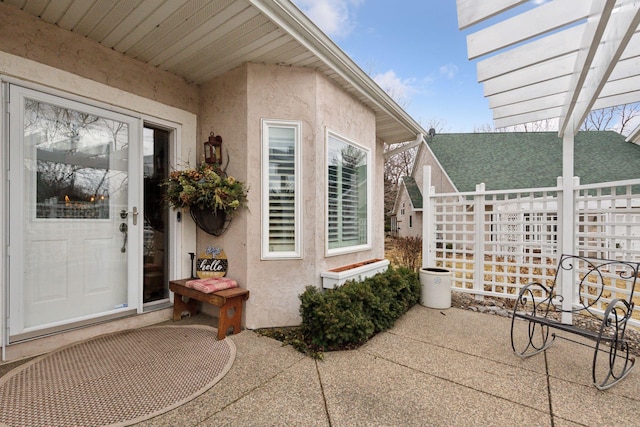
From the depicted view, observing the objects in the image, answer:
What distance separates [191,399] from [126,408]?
389 millimetres

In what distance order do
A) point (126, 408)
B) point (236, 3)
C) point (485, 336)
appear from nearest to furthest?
point (126, 408), point (236, 3), point (485, 336)

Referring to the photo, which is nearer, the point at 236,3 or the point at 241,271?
the point at 236,3

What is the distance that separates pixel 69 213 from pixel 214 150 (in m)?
1.53

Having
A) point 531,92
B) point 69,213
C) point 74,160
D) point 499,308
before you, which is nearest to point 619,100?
point 531,92

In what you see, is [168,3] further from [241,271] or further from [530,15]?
[530,15]

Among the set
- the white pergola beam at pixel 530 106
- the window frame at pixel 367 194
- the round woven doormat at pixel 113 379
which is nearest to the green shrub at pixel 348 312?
the window frame at pixel 367 194

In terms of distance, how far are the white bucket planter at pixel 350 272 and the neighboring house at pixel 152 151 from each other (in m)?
0.10

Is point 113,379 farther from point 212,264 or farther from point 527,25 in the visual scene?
point 527,25

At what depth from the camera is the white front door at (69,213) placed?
246cm

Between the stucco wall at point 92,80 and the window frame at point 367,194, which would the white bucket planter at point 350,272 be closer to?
the window frame at point 367,194

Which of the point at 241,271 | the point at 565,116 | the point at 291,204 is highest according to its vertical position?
the point at 565,116

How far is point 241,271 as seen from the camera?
320cm

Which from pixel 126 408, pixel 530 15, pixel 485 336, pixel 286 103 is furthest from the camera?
pixel 286 103

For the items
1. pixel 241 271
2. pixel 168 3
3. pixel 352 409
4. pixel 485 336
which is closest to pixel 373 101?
pixel 168 3
